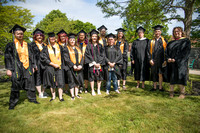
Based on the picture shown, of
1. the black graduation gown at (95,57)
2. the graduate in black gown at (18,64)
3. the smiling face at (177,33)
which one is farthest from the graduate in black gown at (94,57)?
the smiling face at (177,33)

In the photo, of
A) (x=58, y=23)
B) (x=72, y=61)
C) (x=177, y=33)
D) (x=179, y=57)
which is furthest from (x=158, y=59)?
(x=58, y=23)

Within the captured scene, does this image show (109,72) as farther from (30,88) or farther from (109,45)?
(30,88)

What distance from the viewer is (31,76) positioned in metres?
4.11

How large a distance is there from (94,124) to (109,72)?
2462mm

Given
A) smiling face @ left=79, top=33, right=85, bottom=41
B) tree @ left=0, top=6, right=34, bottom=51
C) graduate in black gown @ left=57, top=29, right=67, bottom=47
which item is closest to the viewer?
graduate in black gown @ left=57, top=29, right=67, bottom=47

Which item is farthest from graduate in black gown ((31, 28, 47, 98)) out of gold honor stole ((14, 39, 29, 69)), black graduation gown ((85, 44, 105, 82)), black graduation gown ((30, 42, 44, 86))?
black graduation gown ((85, 44, 105, 82))

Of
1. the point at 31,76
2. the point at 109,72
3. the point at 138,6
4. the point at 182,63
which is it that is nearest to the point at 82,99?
the point at 109,72

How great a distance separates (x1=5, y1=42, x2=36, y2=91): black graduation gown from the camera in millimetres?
3671

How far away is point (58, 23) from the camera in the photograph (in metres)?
23.5

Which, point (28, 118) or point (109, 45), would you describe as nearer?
point (28, 118)

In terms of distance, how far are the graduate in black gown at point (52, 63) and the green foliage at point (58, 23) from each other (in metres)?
20.7

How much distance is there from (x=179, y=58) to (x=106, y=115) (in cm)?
312

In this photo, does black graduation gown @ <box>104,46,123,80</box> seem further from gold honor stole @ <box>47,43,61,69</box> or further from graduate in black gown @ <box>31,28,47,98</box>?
graduate in black gown @ <box>31,28,47,98</box>

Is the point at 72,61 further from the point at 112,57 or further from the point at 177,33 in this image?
the point at 177,33
